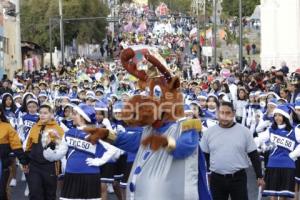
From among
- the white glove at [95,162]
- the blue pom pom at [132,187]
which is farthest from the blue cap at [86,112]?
the blue pom pom at [132,187]

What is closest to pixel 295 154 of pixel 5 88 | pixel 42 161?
pixel 42 161

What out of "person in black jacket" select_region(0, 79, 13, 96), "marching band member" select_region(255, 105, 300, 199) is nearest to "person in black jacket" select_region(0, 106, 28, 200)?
"marching band member" select_region(255, 105, 300, 199)

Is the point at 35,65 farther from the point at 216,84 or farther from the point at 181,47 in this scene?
the point at 216,84

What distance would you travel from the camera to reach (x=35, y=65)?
5312cm

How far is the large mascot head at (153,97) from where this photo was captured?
7746 millimetres

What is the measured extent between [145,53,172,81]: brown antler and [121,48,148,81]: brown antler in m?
0.13

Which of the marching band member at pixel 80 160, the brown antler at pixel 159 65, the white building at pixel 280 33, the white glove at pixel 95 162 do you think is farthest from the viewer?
the white building at pixel 280 33

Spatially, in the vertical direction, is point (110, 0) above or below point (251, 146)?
above

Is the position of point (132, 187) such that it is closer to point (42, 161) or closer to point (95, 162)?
point (95, 162)

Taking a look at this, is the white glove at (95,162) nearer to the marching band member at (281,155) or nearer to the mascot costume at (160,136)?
the marching band member at (281,155)

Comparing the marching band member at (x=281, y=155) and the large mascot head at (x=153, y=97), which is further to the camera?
the marching band member at (x=281, y=155)

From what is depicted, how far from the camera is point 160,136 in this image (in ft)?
25.2

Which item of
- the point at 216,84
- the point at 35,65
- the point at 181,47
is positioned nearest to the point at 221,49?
the point at 181,47

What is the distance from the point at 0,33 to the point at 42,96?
102ft
